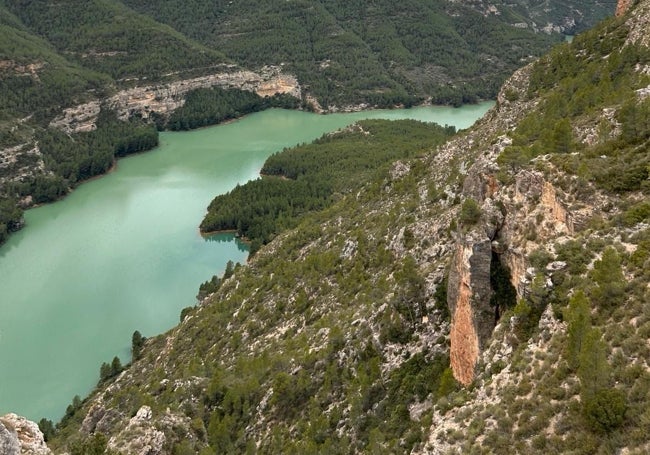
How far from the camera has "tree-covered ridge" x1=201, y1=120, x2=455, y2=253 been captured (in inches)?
2442

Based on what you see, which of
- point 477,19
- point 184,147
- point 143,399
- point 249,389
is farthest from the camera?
point 477,19

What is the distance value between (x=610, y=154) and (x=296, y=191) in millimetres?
52825

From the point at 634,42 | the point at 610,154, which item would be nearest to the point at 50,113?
the point at 634,42

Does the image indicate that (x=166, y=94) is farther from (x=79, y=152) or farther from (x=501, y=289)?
(x=501, y=289)

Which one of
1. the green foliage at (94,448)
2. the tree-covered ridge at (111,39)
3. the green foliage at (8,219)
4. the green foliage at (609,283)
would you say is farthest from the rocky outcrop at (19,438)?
the tree-covered ridge at (111,39)

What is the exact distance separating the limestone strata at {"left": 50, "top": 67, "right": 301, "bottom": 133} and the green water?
1180 cm

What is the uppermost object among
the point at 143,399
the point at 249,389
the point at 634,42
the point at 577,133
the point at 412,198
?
the point at 634,42

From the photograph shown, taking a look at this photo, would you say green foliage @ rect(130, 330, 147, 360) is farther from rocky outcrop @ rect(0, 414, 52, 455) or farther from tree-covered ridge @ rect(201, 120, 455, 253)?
rocky outcrop @ rect(0, 414, 52, 455)

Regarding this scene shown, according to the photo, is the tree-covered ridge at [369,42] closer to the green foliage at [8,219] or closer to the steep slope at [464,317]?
the green foliage at [8,219]

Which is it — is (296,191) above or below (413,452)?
below

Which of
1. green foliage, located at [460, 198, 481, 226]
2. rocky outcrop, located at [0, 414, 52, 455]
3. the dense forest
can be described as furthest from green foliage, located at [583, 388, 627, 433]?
the dense forest

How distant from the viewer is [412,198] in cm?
3325

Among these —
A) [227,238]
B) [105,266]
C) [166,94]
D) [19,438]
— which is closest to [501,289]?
[19,438]

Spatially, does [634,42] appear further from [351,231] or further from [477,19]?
[477,19]
